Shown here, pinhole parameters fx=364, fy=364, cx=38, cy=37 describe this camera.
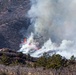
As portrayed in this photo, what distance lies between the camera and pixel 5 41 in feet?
632

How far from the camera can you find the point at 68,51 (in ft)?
557

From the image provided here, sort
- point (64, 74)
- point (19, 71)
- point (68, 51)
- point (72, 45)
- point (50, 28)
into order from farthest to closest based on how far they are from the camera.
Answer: point (50, 28) < point (72, 45) < point (68, 51) < point (19, 71) < point (64, 74)

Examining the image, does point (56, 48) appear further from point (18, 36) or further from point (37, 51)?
point (18, 36)

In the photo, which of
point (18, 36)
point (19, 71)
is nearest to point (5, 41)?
point (18, 36)

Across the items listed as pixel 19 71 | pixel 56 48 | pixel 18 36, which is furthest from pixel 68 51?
pixel 19 71

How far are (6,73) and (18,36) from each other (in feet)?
458

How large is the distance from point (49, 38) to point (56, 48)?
17311mm

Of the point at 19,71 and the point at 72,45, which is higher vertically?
the point at 72,45

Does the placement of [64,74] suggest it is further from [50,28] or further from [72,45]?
[50,28]

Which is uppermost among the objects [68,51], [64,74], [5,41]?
[5,41]

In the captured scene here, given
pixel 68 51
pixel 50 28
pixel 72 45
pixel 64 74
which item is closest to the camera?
pixel 64 74

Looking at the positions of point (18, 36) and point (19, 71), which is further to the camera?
point (18, 36)

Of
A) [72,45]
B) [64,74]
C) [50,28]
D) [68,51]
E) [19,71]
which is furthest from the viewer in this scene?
[50,28]

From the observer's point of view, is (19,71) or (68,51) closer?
(19,71)
